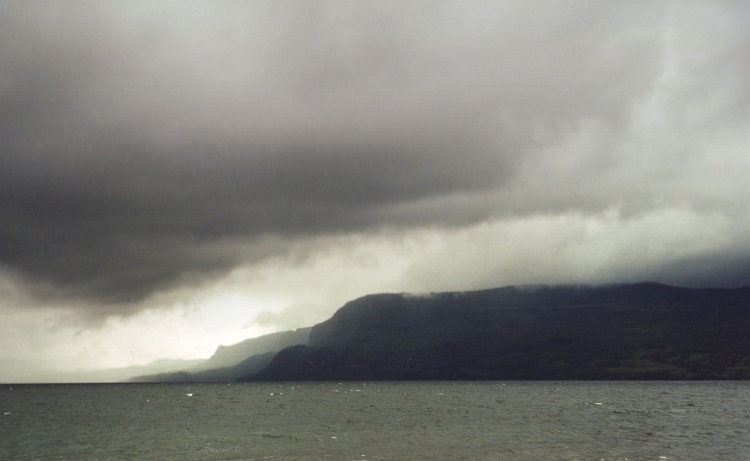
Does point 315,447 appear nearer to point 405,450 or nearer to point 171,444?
point 405,450

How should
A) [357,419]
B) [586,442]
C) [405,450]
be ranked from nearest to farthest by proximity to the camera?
[405,450] < [586,442] < [357,419]

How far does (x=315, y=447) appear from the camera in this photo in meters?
80.3

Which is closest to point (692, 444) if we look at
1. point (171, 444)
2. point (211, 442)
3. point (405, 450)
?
point (405, 450)

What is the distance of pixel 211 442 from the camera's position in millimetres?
89125

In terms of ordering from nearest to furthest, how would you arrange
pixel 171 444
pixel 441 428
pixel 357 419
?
pixel 171 444, pixel 441 428, pixel 357 419

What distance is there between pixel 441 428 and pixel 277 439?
97.1 ft

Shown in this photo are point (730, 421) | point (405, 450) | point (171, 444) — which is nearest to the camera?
point (405, 450)

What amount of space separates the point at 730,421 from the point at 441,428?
58911 mm

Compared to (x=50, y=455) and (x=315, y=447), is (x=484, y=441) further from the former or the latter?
(x=50, y=455)

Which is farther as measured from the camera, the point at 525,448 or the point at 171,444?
the point at 171,444

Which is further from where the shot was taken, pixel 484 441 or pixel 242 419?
pixel 242 419

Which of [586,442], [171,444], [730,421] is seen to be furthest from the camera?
[730,421]

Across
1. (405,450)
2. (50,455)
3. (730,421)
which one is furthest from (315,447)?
(730,421)

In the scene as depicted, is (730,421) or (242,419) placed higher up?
(242,419)
